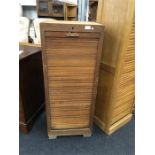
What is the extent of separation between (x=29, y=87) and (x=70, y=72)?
59 centimetres

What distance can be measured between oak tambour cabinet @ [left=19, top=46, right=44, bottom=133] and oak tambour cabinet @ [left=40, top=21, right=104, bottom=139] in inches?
11.5

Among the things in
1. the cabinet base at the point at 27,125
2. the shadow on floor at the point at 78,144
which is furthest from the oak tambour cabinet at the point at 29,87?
the shadow on floor at the point at 78,144

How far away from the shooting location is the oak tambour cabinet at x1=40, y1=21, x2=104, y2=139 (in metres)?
1.28

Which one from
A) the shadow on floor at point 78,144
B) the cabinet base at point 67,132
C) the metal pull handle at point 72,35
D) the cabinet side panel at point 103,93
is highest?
the metal pull handle at point 72,35

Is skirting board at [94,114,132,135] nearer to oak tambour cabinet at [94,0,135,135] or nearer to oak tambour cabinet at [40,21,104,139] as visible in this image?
oak tambour cabinet at [94,0,135,135]

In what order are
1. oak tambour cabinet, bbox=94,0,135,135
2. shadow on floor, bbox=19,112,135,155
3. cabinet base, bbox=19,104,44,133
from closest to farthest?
oak tambour cabinet, bbox=94,0,135,135, shadow on floor, bbox=19,112,135,155, cabinet base, bbox=19,104,44,133

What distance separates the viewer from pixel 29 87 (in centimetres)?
177

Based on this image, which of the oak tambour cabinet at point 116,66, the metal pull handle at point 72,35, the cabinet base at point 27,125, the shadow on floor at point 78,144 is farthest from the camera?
the cabinet base at point 27,125

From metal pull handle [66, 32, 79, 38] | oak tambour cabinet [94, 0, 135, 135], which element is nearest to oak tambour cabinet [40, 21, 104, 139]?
metal pull handle [66, 32, 79, 38]

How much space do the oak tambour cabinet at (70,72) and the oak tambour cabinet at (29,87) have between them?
293 millimetres

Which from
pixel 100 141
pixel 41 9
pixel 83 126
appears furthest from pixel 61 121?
pixel 41 9

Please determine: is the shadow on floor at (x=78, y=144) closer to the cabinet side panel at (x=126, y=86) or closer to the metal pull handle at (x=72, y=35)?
the cabinet side panel at (x=126, y=86)

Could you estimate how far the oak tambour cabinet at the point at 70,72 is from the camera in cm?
128

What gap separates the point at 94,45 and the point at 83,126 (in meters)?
0.82
